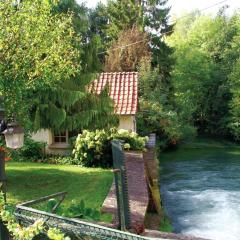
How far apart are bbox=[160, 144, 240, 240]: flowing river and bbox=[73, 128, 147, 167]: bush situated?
280 cm

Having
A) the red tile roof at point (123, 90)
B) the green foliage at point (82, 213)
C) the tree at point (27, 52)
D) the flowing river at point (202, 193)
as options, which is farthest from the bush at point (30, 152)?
the green foliage at point (82, 213)

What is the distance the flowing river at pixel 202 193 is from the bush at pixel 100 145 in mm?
2797

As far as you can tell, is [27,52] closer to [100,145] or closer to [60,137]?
[100,145]

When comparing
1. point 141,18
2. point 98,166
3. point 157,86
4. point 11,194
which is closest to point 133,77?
point 98,166

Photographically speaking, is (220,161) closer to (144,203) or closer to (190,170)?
Result: (190,170)

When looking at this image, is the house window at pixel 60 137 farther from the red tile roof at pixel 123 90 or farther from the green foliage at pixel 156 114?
the green foliage at pixel 156 114

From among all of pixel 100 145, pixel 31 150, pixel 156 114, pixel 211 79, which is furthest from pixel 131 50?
pixel 100 145

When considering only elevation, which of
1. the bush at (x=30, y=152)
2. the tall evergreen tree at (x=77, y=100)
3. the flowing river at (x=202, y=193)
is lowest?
the flowing river at (x=202, y=193)

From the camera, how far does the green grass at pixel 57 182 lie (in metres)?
14.0

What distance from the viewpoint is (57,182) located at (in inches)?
647

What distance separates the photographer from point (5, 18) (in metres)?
11.8

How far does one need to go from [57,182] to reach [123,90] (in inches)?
403

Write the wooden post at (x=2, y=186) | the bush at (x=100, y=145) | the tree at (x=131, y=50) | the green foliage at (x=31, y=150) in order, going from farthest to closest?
the tree at (x=131, y=50)
the green foliage at (x=31, y=150)
the bush at (x=100, y=145)
the wooden post at (x=2, y=186)

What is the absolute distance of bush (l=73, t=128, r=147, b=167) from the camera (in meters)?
19.5
